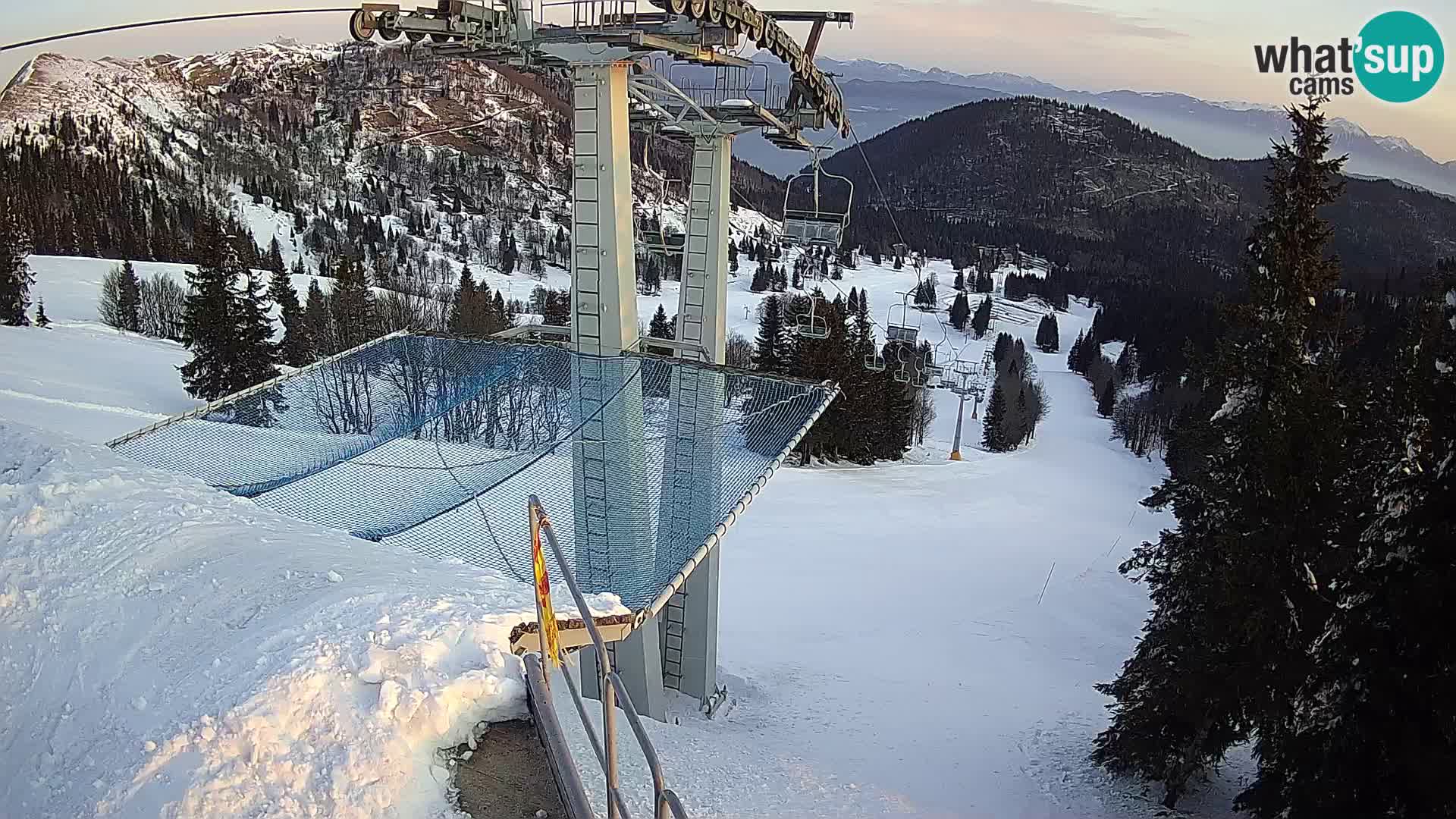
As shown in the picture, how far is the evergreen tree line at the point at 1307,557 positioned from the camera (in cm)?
777

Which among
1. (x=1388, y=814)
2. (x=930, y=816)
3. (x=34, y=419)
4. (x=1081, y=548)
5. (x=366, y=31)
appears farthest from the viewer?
(x=1081, y=548)

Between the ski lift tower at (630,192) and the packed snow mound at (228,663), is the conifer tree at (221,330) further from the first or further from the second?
the packed snow mound at (228,663)

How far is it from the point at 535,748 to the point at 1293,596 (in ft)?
28.4

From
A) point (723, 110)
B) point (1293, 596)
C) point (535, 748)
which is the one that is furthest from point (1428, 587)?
point (723, 110)

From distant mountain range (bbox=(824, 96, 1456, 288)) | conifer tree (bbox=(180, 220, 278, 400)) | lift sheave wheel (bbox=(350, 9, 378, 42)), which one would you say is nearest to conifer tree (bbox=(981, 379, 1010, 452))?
conifer tree (bbox=(180, 220, 278, 400))

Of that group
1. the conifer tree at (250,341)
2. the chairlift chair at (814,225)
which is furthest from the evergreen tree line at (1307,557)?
the conifer tree at (250,341)

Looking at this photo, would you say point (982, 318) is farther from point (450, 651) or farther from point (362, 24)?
point (450, 651)

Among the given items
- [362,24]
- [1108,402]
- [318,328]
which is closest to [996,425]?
[1108,402]

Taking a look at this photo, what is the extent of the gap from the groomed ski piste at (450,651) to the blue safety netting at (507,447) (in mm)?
638

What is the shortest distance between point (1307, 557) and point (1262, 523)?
522 millimetres

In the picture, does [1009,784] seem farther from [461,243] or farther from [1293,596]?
[461,243]

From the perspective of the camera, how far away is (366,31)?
7141mm

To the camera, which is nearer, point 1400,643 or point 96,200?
point 1400,643

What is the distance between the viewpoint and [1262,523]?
9.52m
